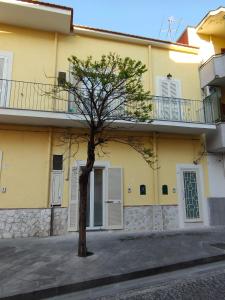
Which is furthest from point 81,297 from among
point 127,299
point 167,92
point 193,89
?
point 193,89

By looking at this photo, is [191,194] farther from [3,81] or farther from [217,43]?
[3,81]

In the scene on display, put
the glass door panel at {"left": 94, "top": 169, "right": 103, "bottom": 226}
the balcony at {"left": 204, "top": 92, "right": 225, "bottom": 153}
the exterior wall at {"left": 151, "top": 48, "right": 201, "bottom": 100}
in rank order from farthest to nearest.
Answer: the exterior wall at {"left": 151, "top": 48, "right": 201, "bottom": 100}, the balcony at {"left": 204, "top": 92, "right": 225, "bottom": 153}, the glass door panel at {"left": 94, "top": 169, "right": 103, "bottom": 226}

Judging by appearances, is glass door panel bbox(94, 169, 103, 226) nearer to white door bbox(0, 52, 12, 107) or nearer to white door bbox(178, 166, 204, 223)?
white door bbox(178, 166, 204, 223)

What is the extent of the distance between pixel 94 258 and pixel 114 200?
3606mm

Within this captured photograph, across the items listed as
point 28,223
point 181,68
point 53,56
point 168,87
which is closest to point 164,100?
point 168,87

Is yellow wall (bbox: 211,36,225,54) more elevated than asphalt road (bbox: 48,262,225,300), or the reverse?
yellow wall (bbox: 211,36,225,54)

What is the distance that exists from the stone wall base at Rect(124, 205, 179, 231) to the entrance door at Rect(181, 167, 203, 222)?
619 mm

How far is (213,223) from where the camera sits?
10.9 meters

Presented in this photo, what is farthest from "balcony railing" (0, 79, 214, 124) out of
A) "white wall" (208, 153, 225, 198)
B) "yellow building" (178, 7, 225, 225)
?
"white wall" (208, 153, 225, 198)

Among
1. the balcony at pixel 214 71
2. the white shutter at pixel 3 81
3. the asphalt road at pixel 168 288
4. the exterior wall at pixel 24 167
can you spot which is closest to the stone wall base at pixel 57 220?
the exterior wall at pixel 24 167

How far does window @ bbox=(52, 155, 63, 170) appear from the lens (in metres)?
9.68

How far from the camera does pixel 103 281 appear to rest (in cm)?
514

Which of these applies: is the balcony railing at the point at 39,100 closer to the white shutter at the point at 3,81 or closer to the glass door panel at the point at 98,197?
the white shutter at the point at 3,81

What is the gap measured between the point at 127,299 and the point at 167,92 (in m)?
Result: 9.08
